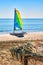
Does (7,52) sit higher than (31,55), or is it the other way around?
(31,55)

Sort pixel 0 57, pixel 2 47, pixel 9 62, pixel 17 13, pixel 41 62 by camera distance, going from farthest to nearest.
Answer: pixel 17 13, pixel 2 47, pixel 0 57, pixel 9 62, pixel 41 62

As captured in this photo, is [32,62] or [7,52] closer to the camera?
[32,62]

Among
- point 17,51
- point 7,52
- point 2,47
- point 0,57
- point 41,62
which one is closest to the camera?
point 17,51

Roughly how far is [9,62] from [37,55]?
457 cm

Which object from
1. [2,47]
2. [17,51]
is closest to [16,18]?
[2,47]

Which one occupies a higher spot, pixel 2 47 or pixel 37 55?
pixel 37 55

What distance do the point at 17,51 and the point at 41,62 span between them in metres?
2.67

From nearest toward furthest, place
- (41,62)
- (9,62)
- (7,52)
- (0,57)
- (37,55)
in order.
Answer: (37,55)
(41,62)
(9,62)
(0,57)
(7,52)

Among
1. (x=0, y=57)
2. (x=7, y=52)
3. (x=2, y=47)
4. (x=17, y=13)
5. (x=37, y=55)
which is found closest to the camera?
(x=37, y=55)

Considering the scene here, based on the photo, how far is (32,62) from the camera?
41.1 ft

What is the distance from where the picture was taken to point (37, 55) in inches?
341

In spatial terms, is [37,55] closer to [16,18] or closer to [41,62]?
[41,62]

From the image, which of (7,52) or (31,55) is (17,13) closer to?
(7,52)

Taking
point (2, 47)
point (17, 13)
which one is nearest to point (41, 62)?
point (2, 47)
